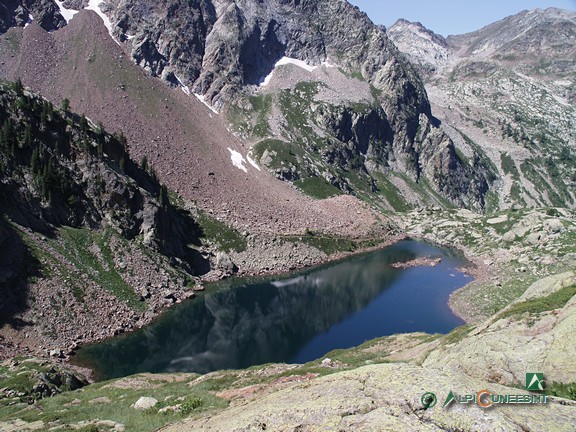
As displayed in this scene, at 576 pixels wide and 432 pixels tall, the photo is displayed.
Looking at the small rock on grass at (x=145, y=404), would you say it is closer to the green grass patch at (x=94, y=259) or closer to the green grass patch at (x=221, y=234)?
the green grass patch at (x=94, y=259)

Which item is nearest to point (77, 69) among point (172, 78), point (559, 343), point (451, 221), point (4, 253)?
point (172, 78)

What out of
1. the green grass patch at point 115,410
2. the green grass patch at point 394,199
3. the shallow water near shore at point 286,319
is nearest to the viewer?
the green grass patch at point 115,410

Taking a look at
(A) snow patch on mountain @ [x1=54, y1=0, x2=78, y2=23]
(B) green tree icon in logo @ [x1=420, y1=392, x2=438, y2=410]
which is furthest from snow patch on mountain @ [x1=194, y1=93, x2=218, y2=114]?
(B) green tree icon in logo @ [x1=420, y1=392, x2=438, y2=410]

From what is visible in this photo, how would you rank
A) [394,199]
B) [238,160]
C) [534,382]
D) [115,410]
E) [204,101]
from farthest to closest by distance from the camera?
[394,199] → [204,101] → [238,160] → [115,410] → [534,382]

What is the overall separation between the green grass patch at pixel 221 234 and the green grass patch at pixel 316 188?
45.8 metres

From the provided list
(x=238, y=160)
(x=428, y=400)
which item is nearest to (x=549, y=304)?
(x=428, y=400)

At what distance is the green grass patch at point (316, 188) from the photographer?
152875 millimetres

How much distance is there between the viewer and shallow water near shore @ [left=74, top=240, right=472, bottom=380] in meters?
65.6

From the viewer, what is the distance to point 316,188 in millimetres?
155625

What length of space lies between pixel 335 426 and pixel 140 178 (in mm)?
101864

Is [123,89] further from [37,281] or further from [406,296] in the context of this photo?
[406,296]

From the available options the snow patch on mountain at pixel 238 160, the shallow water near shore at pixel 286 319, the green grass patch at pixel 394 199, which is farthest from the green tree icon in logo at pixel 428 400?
the green grass patch at pixel 394 199

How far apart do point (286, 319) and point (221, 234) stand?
37.0 metres

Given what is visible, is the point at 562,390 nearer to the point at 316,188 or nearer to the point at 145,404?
the point at 145,404
